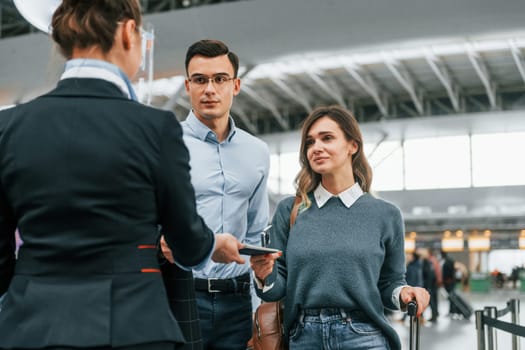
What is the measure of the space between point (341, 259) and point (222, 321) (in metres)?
0.56

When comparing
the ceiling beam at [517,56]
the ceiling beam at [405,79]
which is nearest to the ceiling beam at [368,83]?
the ceiling beam at [405,79]

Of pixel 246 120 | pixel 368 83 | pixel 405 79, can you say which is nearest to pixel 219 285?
pixel 405 79

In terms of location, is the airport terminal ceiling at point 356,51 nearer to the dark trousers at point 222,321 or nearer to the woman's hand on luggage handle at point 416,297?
the dark trousers at point 222,321

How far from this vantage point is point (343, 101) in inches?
1452

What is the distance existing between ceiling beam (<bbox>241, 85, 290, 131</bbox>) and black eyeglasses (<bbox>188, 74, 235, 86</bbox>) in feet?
105

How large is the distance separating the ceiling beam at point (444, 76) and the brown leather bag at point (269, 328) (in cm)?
2713

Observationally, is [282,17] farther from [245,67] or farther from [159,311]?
[159,311]

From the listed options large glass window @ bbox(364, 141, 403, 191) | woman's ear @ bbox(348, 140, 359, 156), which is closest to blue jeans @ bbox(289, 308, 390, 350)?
woman's ear @ bbox(348, 140, 359, 156)

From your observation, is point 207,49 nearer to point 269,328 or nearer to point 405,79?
point 269,328

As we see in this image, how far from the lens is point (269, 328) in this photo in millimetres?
3080

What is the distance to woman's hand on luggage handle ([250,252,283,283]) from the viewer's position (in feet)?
8.72

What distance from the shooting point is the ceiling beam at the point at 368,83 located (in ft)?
105

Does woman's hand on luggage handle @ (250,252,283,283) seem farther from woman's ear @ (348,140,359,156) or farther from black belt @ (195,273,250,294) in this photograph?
woman's ear @ (348,140,359,156)

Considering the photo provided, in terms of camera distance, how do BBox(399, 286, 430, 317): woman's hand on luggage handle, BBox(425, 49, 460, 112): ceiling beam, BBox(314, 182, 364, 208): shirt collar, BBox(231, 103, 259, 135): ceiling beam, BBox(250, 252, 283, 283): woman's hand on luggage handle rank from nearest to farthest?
BBox(250, 252, 283, 283): woman's hand on luggage handle < BBox(399, 286, 430, 317): woman's hand on luggage handle < BBox(314, 182, 364, 208): shirt collar < BBox(425, 49, 460, 112): ceiling beam < BBox(231, 103, 259, 135): ceiling beam
